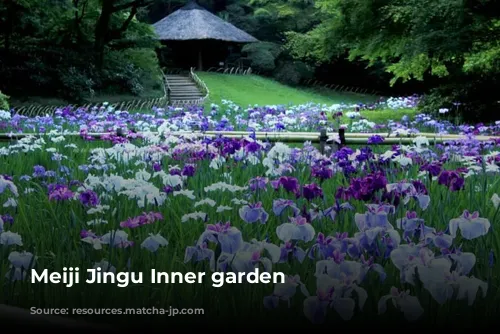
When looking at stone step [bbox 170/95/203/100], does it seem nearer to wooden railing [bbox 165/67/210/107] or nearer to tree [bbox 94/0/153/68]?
wooden railing [bbox 165/67/210/107]

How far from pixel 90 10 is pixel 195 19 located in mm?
15501

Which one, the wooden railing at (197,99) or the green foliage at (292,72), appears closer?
the wooden railing at (197,99)

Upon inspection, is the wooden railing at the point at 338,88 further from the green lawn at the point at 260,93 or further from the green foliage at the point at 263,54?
the green foliage at the point at 263,54

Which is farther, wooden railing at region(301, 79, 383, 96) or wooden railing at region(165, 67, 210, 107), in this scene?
wooden railing at region(301, 79, 383, 96)

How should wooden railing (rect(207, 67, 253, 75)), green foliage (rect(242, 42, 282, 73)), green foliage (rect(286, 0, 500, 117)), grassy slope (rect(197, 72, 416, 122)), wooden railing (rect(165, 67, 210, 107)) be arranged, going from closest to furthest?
green foliage (rect(286, 0, 500, 117)), wooden railing (rect(165, 67, 210, 107)), grassy slope (rect(197, 72, 416, 122)), green foliage (rect(242, 42, 282, 73)), wooden railing (rect(207, 67, 253, 75))

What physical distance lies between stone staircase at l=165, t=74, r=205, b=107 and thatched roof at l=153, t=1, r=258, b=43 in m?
3.22

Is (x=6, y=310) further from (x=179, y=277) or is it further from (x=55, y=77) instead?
(x=55, y=77)

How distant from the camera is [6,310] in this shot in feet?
6.32

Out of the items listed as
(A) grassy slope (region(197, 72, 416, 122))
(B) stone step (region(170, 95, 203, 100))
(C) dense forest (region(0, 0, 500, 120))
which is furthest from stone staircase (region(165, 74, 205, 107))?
(C) dense forest (region(0, 0, 500, 120))

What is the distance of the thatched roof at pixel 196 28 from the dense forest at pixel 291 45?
1287 millimetres

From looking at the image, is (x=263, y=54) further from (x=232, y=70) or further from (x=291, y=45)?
(x=291, y=45)

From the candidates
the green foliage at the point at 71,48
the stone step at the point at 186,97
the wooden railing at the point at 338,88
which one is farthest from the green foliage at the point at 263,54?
the green foliage at the point at 71,48

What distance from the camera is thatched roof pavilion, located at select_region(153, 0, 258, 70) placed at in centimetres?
3922

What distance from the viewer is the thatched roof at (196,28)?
129 ft
